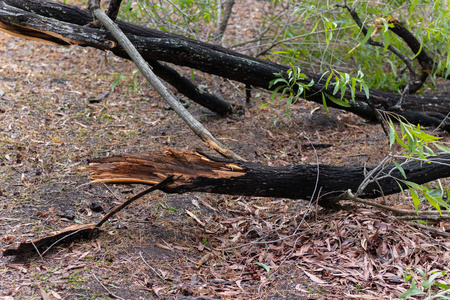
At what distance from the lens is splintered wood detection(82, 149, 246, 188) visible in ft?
8.94

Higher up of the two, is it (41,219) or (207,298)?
(207,298)

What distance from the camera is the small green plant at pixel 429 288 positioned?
187 cm

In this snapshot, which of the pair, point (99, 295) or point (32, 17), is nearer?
point (99, 295)

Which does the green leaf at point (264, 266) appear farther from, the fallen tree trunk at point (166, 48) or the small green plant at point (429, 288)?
the fallen tree trunk at point (166, 48)

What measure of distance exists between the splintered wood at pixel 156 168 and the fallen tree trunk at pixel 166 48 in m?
1.10

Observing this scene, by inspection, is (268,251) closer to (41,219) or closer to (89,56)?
(41,219)

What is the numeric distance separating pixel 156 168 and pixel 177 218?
22.7 inches

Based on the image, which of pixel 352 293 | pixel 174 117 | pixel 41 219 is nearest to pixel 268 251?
pixel 352 293

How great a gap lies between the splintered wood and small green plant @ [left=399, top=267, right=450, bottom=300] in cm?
128

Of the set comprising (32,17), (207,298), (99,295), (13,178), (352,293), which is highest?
(32,17)

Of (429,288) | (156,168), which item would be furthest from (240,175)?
(429,288)

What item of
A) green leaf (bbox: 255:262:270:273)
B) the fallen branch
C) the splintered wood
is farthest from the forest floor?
the splintered wood

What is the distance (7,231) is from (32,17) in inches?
62.6

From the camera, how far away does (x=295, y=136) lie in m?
4.58
